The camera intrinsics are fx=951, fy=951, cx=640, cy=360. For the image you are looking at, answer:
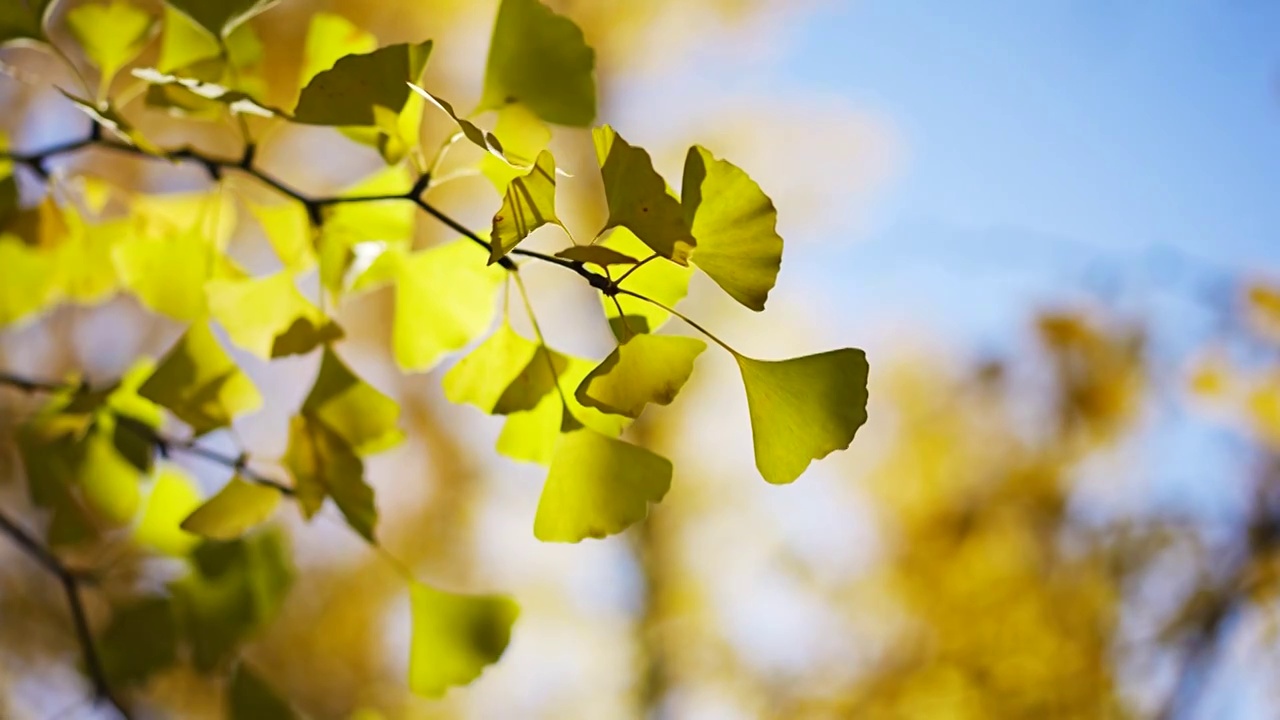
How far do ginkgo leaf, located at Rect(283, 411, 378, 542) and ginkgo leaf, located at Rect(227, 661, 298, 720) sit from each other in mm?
116

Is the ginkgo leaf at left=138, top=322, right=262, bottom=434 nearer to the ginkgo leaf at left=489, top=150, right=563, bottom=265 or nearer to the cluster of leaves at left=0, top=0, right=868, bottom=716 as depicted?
the cluster of leaves at left=0, top=0, right=868, bottom=716

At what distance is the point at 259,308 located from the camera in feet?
0.97

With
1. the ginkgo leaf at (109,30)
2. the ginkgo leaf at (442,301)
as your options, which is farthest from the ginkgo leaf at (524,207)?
the ginkgo leaf at (109,30)

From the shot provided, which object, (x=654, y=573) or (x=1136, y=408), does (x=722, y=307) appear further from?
(x=1136, y=408)

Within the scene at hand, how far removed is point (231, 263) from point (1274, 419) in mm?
1462

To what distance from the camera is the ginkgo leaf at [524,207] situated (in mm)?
162

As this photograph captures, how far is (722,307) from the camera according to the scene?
8.66ft

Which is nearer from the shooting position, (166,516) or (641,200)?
(641,200)

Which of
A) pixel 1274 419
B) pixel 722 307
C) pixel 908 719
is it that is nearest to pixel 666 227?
pixel 1274 419

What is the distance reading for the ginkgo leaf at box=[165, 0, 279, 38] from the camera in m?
0.24

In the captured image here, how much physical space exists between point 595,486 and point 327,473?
0.28 feet

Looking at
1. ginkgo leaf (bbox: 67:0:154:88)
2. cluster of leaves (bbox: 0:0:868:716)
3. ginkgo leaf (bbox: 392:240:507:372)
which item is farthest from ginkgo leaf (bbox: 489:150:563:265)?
ginkgo leaf (bbox: 67:0:154:88)

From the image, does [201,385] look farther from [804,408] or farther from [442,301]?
[804,408]

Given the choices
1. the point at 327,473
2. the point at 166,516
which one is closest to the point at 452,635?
Result: the point at 327,473
